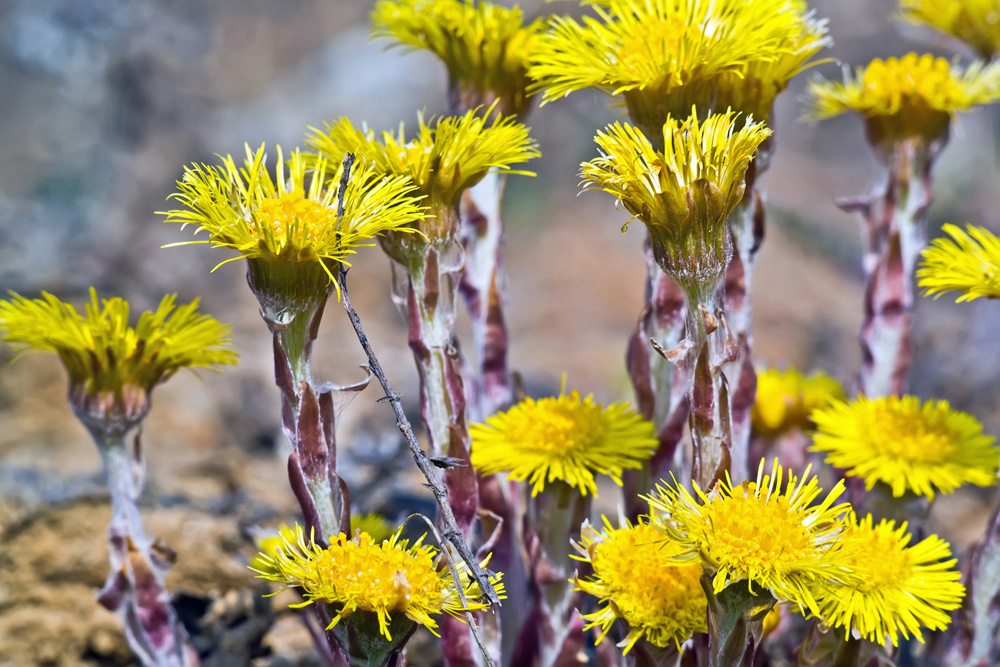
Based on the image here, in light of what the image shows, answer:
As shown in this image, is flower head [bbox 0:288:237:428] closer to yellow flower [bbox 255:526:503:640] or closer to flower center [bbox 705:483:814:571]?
yellow flower [bbox 255:526:503:640]

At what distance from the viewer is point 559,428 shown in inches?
59.6

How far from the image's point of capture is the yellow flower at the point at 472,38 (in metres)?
1.70

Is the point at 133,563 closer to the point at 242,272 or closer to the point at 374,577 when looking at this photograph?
the point at 374,577

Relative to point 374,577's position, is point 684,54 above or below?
above

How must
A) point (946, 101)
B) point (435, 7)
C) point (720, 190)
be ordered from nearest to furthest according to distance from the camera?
point (720, 190) → point (435, 7) → point (946, 101)

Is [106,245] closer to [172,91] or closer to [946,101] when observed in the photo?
[172,91]

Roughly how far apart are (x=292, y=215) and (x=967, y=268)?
1.16 metres

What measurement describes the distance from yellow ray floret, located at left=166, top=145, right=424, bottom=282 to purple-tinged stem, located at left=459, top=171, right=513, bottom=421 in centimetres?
46

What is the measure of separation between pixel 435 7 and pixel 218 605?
5.52 feet

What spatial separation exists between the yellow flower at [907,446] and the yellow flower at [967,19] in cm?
103

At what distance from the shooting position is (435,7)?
1.69 meters

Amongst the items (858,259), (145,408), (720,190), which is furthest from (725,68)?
(858,259)

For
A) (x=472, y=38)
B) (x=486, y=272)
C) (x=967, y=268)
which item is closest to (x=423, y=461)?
(x=486, y=272)

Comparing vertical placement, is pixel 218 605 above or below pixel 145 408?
below
